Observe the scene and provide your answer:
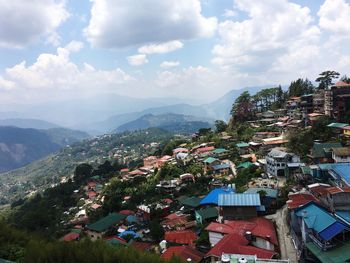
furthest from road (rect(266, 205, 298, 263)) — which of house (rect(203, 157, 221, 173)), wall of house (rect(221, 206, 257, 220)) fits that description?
house (rect(203, 157, 221, 173))

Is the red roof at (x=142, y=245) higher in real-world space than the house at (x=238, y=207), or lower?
lower

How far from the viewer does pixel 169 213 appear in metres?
26.9

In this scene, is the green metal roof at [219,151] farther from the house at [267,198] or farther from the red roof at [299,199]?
the red roof at [299,199]

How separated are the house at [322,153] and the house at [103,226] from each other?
17249 mm

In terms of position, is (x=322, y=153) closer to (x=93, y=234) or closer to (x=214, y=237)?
(x=214, y=237)

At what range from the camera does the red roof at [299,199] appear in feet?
57.4

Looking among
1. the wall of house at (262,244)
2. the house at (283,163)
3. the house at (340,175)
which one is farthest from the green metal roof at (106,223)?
the house at (340,175)

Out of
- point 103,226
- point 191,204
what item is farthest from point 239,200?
point 103,226

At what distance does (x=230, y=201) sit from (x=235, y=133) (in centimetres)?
2846

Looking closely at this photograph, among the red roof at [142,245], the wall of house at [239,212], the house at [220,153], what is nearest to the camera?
the red roof at [142,245]

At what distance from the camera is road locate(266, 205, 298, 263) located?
51.3ft

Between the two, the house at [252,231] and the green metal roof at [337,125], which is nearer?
the house at [252,231]

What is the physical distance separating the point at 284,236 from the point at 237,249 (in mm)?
4179

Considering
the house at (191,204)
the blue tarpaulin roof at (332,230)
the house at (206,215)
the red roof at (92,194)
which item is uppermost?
the blue tarpaulin roof at (332,230)
